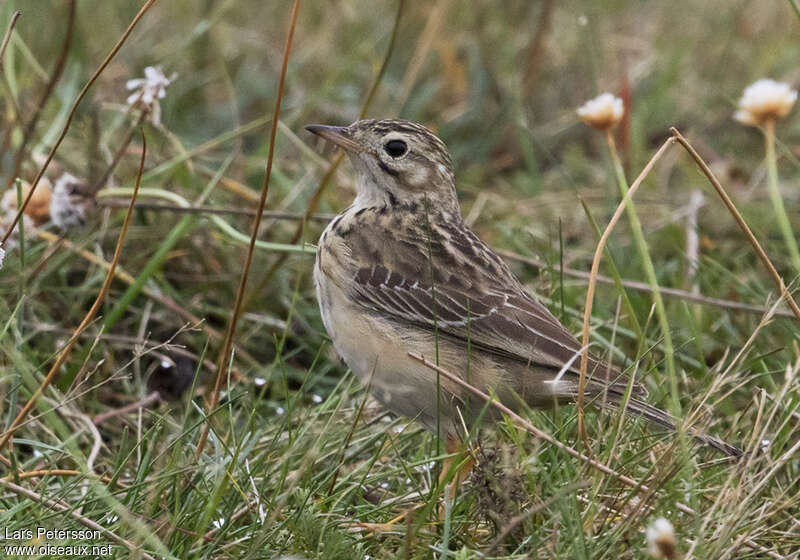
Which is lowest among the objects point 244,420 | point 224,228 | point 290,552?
point 244,420

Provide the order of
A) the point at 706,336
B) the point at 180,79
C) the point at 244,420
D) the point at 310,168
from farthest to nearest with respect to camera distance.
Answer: the point at 180,79 < the point at 310,168 < the point at 706,336 < the point at 244,420

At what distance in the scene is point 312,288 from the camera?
626 centimetres

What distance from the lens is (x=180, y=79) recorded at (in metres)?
8.12

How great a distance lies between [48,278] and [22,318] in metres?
0.36

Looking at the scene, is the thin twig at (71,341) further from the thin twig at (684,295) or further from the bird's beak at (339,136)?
the thin twig at (684,295)

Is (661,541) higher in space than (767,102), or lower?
lower

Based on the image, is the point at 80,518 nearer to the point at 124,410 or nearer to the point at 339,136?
the point at 124,410

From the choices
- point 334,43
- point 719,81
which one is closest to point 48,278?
point 334,43

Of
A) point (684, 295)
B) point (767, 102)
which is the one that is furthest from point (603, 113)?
point (684, 295)

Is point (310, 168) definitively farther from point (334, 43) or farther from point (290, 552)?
point (290, 552)

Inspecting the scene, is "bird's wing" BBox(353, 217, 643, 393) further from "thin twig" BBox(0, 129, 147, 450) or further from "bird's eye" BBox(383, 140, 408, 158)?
"thin twig" BBox(0, 129, 147, 450)

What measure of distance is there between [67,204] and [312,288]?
1342 mm

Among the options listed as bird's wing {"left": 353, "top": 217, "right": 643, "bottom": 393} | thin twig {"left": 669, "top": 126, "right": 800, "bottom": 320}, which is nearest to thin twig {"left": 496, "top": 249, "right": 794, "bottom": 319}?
bird's wing {"left": 353, "top": 217, "right": 643, "bottom": 393}

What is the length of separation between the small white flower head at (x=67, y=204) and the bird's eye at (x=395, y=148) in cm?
161
